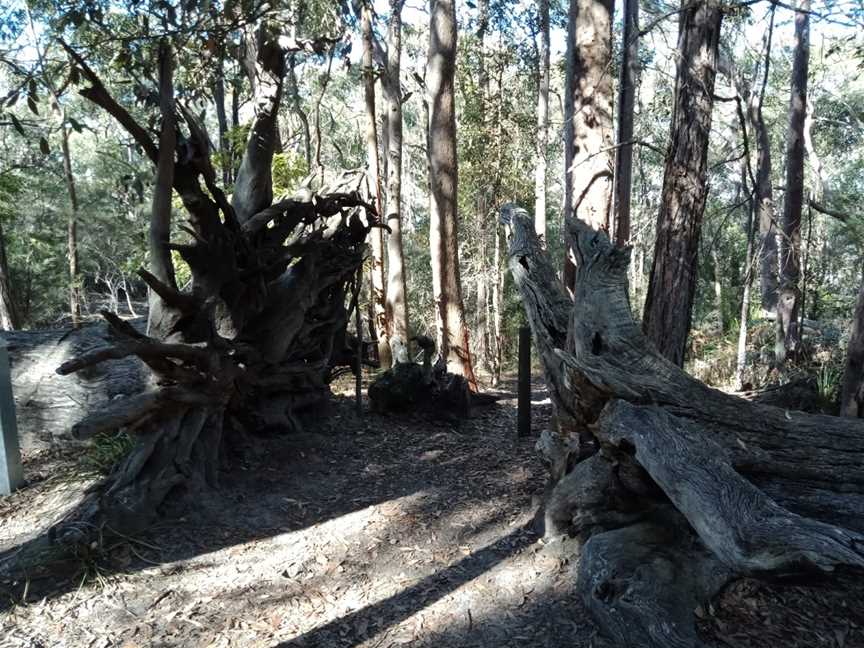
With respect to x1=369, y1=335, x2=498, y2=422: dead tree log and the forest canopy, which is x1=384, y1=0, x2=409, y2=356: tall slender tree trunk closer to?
the forest canopy

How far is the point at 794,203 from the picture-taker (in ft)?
36.4

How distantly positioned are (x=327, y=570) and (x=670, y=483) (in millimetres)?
2319

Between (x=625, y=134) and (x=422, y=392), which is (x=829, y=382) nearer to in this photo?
(x=422, y=392)

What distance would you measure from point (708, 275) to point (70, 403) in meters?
18.9

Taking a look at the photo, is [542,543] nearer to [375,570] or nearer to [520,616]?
[520,616]

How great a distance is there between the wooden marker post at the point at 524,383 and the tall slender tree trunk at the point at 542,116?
32.6ft

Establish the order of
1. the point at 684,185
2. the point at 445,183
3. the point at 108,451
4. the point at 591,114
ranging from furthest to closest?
the point at 445,183 → the point at 591,114 → the point at 684,185 → the point at 108,451

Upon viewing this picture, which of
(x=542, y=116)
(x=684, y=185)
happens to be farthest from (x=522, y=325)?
(x=542, y=116)

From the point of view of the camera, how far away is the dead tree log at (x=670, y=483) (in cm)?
248

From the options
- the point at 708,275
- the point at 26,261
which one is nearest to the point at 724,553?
the point at 708,275

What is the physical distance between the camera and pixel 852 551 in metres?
2.18

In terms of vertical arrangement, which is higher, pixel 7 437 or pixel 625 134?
pixel 625 134

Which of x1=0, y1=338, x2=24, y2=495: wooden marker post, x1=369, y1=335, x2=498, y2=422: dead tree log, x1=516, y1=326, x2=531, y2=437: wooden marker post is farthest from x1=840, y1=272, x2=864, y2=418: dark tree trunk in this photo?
x1=0, y1=338, x2=24, y2=495: wooden marker post

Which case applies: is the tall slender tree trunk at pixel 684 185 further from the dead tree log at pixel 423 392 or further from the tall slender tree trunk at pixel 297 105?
the tall slender tree trunk at pixel 297 105
